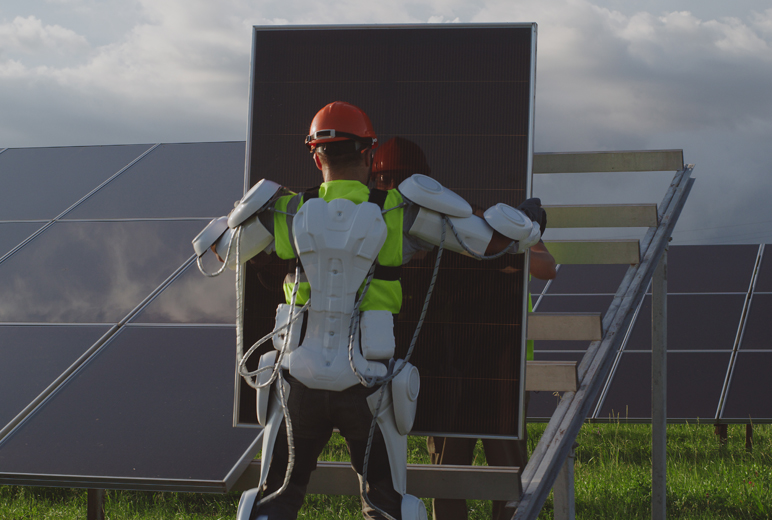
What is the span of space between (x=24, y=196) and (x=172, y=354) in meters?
3.24

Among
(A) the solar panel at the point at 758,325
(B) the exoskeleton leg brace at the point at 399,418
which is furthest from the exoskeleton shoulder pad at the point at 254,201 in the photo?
(A) the solar panel at the point at 758,325

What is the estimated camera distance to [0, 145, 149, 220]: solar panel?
20.1ft

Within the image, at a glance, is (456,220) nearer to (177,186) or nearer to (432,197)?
(432,197)

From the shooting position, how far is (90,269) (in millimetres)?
5047

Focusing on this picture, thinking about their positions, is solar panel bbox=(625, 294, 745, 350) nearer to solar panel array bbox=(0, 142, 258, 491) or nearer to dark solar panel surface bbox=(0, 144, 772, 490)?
dark solar panel surface bbox=(0, 144, 772, 490)

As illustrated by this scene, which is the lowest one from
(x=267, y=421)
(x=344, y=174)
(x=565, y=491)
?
(x=565, y=491)

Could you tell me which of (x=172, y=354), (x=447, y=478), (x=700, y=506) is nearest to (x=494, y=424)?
(x=447, y=478)

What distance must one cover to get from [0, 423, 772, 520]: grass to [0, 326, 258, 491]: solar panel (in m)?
1.40

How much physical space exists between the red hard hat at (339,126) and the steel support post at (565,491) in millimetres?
1947

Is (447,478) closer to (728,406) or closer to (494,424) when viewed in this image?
(494,424)

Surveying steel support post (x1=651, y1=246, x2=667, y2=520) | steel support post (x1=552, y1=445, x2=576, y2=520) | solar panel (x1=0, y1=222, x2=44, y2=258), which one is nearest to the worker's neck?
steel support post (x1=552, y1=445, x2=576, y2=520)

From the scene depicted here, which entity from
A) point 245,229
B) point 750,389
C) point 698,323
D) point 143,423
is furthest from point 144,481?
point 698,323

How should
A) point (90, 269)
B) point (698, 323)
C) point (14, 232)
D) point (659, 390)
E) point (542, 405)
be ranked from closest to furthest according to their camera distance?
point (659, 390), point (90, 269), point (14, 232), point (542, 405), point (698, 323)

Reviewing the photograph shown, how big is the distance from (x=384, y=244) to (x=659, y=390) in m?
3.03
